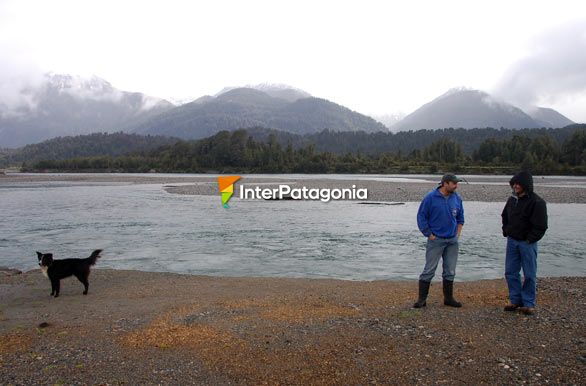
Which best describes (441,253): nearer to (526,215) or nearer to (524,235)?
(524,235)

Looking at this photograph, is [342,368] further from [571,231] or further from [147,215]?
[147,215]

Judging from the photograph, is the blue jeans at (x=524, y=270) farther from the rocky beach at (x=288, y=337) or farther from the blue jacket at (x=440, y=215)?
the blue jacket at (x=440, y=215)

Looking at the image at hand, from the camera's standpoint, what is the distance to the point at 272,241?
72.8 ft

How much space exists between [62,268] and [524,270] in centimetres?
1073

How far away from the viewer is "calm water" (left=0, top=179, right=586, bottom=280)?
16453 millimetres

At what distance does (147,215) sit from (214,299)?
24045 millimetres

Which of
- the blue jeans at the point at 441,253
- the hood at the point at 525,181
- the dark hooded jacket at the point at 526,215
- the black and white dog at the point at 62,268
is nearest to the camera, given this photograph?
the dark hooded jacket at the point at 526,215

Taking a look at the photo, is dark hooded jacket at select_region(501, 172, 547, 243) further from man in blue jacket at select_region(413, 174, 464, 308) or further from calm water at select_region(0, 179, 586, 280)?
calm water at select_region(0, 179, 586, 280)

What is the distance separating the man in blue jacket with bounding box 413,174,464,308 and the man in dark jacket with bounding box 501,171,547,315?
40.1 inches

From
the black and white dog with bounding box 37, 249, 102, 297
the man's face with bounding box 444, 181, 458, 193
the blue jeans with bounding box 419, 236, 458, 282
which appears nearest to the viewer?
the man's face with bounding box 444, 181, 458, 193

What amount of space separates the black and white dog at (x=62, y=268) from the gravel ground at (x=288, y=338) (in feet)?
1.25

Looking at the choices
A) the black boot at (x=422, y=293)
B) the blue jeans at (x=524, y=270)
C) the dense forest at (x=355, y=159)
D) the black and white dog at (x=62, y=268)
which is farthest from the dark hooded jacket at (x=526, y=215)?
the dense forest at (x=355, y=159)

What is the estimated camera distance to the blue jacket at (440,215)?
940cm

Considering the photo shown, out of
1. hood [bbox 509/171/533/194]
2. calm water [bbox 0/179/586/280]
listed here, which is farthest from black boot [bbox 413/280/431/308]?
calm water [bbox 0/179/586/280]
